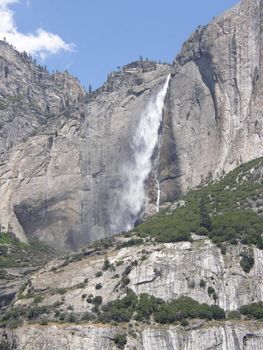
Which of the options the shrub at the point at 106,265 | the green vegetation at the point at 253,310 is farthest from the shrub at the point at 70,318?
the green vegetation at the point at 253,310

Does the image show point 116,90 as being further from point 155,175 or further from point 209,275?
point 209,275

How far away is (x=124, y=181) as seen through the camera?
150 meters

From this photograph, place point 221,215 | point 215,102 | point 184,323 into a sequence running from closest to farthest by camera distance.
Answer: point 184,323 → point 221,215 → point 215,102

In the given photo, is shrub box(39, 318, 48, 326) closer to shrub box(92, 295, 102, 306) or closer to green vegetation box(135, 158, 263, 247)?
shrub box(92, 295, 102, 306)

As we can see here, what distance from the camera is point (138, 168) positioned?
5935 inches

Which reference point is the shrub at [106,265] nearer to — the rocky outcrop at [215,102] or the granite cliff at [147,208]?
the granite cliff at [147,208]

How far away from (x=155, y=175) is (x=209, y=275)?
53846mm

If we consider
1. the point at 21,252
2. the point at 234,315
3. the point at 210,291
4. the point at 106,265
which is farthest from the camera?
the point at 21,252

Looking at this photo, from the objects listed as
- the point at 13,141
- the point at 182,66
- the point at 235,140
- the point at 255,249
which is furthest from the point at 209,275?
the point at 13,141

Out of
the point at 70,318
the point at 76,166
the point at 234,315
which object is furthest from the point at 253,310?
the point at 76,166

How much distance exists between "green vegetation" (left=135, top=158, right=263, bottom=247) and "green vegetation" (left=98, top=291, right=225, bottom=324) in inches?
385

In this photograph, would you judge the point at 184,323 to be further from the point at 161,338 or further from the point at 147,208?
the point at 147,208

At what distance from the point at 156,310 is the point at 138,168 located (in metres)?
62.4

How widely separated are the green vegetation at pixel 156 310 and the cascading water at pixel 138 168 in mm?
51407
